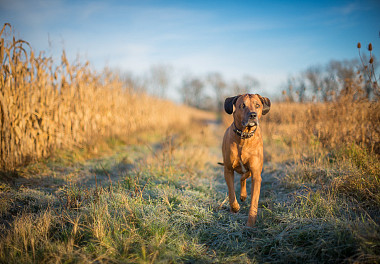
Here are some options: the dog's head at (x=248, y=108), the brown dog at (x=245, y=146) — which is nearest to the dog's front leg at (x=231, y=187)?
the brown dog at (x=245, y=146)

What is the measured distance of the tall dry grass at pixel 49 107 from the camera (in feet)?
15.1

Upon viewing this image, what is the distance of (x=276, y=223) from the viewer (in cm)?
287

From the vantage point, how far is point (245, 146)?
2.99 meters

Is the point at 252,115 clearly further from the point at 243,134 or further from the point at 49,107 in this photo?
the point at 49,107

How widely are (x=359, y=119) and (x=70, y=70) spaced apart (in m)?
8.39

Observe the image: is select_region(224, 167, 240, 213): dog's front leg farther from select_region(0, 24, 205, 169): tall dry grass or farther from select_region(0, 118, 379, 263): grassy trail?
select_region(0, 24, 205, 169): tall dry grass

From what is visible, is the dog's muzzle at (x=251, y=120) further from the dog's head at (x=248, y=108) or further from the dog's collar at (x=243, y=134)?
the dog's collar at (x=243, y=134)

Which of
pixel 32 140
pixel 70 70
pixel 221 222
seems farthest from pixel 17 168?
pixel 221 222

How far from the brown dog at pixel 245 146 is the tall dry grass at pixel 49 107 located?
4.79 meters

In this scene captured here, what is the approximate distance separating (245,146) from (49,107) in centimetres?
551

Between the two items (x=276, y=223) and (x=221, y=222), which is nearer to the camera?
(x=276, y=223)

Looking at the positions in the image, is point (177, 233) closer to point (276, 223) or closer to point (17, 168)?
point (276, 223)

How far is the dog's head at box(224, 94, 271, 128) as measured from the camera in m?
2.63

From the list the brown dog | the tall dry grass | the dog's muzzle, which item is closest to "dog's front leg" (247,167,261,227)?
the brown dog
